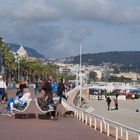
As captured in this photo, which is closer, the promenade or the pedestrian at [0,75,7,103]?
the promenade

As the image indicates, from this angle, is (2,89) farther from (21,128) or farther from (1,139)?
(1,139)

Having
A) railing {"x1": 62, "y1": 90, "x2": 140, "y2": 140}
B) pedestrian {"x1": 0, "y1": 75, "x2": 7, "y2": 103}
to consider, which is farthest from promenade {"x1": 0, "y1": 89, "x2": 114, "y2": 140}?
pedestrian {"x1": 0, "y1": 75, "x2": 7, "y2": 103}

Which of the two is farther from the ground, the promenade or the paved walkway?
the promenade

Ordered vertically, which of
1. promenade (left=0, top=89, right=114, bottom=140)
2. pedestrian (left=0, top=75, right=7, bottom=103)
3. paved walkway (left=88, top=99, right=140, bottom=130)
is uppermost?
pedestrian (left=0, top=75, right=7, bottom=103)

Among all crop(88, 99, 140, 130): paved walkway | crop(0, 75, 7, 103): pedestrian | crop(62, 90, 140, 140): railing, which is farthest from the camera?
crop(88, 99, 140, 130): paved walkway

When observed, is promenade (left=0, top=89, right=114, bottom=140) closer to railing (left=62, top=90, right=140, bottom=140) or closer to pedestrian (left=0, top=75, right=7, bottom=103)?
railing (left=62, top=90, right=140, bottom=140)

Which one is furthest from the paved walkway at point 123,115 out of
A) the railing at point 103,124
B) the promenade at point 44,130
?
the promenade at point 44,130

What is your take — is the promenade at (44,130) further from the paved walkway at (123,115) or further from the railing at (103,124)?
the paved walkway at (123,115)

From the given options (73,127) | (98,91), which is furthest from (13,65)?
(73,127)

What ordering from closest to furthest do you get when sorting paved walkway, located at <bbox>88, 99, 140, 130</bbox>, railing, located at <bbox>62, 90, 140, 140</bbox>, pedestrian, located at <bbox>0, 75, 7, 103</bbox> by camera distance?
railing, located at <bbox>62, 90, 140, 140</bbox> < pedestrian, located at <bbox>0, 75, 7, 103</bbox> < paved walkway, located at <bbox>88, 99, 140, 130</bbox>

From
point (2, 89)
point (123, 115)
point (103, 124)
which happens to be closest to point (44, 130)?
point (103, 124)

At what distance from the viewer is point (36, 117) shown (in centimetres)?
2339

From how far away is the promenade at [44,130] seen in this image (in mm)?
15891

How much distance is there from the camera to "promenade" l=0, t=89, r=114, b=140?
1589 centimetres
